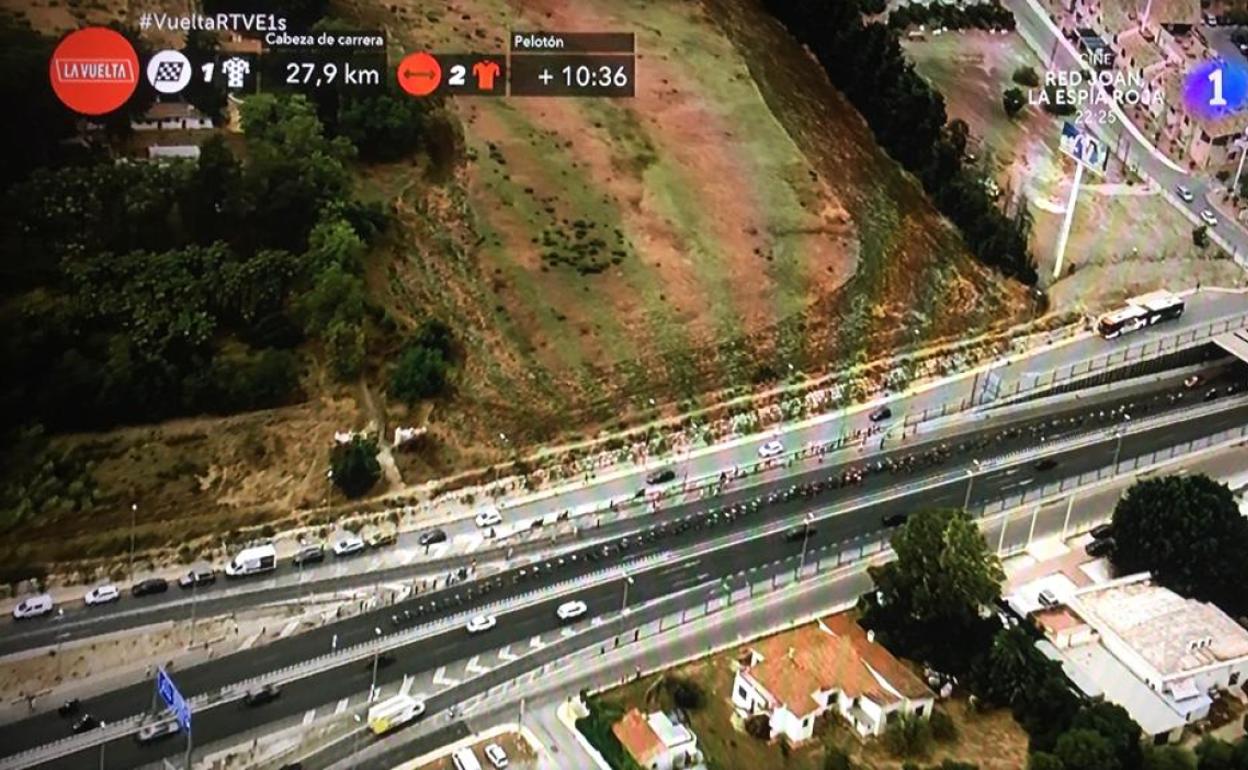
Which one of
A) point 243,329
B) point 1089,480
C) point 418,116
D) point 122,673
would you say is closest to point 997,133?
point 1089,480

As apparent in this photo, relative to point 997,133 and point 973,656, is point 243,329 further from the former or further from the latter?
point 997,133

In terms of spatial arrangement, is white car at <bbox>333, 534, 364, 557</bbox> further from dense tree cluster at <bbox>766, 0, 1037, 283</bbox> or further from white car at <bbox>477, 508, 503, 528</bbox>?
dense tree cluster at <bbox>766, 0, 1037, 283</bbox>

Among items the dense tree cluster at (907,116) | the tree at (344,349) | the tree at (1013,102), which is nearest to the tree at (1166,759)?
the dense tree cluster at (907,116)

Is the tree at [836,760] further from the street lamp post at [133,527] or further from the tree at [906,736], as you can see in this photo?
the street lamp post at [133,527]

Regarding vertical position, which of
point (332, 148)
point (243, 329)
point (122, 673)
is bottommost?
point (122, 673)

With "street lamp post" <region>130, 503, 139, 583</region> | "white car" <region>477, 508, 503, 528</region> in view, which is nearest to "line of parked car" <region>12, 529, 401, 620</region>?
"street lamp post" <region>130, 503, 139, 583</region>
